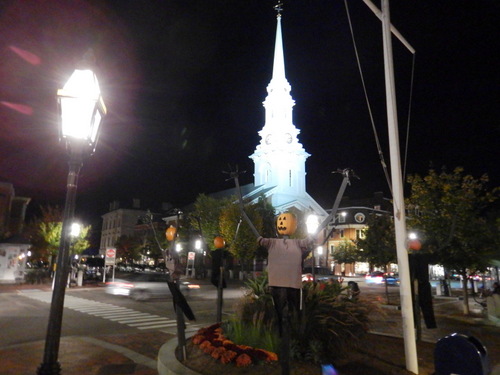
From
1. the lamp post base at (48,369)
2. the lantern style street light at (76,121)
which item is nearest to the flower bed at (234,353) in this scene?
the lamp post base at (48,369)

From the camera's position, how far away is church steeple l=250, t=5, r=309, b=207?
205ft

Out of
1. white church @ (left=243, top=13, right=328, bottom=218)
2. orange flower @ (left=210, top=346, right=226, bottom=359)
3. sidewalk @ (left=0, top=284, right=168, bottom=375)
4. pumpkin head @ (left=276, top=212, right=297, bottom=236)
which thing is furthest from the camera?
white church @ (left=243, top=13, right=328, bottom=218)

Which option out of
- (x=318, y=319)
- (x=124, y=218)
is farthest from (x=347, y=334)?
(x=124, y=218)

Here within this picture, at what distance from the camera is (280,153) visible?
62.3 meters

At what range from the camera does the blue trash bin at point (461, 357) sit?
11.3 ft

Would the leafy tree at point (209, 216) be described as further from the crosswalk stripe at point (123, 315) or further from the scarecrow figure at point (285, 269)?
the scarecrow figure at point (285, 269)

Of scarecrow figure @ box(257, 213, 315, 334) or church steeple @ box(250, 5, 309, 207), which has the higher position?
church steeple @ box(250, 5, 309, 207)

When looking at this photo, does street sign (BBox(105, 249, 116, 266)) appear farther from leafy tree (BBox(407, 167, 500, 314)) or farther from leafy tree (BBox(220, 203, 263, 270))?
leafy tree (BBox(407, 167, 500, 314))

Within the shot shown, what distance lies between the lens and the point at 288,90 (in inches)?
2616

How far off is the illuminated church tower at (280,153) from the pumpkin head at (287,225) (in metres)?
55.0

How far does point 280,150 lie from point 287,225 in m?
57.5

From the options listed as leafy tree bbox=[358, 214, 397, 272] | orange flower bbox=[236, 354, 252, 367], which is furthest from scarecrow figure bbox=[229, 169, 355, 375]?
leafy tree bbox=[358, 214, 397, 272]

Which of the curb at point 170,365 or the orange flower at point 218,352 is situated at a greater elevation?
the orange flower at point 218,352

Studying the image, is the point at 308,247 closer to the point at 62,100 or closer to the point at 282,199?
the point at 62,100
